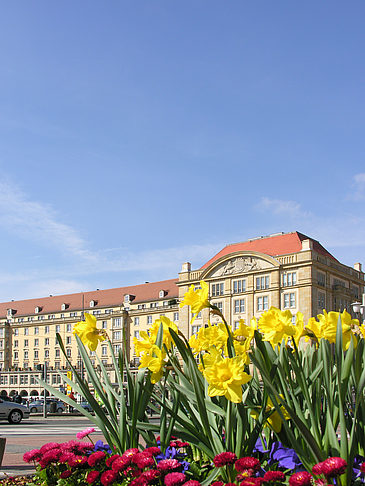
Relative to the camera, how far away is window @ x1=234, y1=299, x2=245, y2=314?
7219 centimetres

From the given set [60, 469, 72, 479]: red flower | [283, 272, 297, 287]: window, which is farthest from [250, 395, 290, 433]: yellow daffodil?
[283, 272, 297, 287]: window

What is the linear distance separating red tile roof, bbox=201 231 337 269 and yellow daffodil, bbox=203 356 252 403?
220 ft

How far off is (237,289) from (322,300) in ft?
34.2

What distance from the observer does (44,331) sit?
101062 millimetres

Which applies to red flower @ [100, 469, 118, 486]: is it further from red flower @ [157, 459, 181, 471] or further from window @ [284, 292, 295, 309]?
window @ [284, 292, 295, 309]

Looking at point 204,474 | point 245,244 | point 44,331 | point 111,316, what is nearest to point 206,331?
point 204,474

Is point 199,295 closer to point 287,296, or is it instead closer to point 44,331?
point 287,296

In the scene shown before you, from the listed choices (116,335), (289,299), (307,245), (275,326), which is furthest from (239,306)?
(275,326)

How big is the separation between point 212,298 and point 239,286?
12.7 feet

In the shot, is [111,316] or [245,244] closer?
[245,244]

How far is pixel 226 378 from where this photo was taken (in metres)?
3.97

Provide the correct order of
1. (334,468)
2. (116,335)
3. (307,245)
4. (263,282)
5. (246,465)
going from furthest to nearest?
(116,335) → (263,282) → (307,245) → (246,465) → (334,468)

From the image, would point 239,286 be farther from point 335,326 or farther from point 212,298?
point 335,326

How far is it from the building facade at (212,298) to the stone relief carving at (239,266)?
12cm
